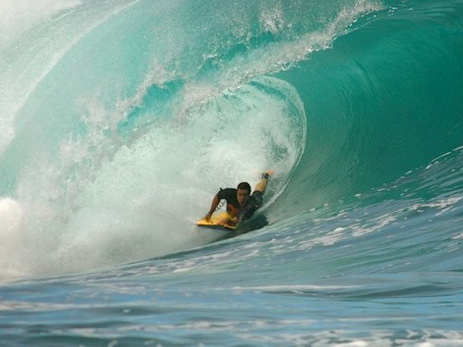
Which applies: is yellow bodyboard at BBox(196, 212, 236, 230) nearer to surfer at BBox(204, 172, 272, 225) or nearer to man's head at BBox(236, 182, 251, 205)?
surfer at BBox(204, 172, 272, 225)

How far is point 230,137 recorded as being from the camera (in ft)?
43.3

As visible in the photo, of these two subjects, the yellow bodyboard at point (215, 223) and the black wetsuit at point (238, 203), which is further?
the black wetsuit at point (238, 203)

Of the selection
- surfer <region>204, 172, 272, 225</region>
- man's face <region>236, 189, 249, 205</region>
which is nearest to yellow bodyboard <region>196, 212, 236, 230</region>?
surfer <region>204, 172, 272, 225</region>

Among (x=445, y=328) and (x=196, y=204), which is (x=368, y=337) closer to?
(x=445, y=328)

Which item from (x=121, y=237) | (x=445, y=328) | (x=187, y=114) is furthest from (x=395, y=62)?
Result: (x=445, y=328)

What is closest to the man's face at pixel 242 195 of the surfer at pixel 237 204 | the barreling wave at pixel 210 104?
the surfer at pixel 237 204

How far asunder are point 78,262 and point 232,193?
6.81 ft

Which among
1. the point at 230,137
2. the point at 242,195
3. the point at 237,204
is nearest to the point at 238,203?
the point at 237,204

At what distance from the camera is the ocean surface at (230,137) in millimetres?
7652

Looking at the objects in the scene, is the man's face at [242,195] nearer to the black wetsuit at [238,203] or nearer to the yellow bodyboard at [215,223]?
the black wetsuit at [238,203]

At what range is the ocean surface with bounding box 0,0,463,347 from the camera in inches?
301

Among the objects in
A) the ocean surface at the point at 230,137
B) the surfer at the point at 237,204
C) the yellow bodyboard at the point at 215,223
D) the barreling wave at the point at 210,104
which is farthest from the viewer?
the barreling wave at the point at 210,104

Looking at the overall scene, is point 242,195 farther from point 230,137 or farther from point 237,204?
point 230,137

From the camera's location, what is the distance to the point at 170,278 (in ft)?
19.3
